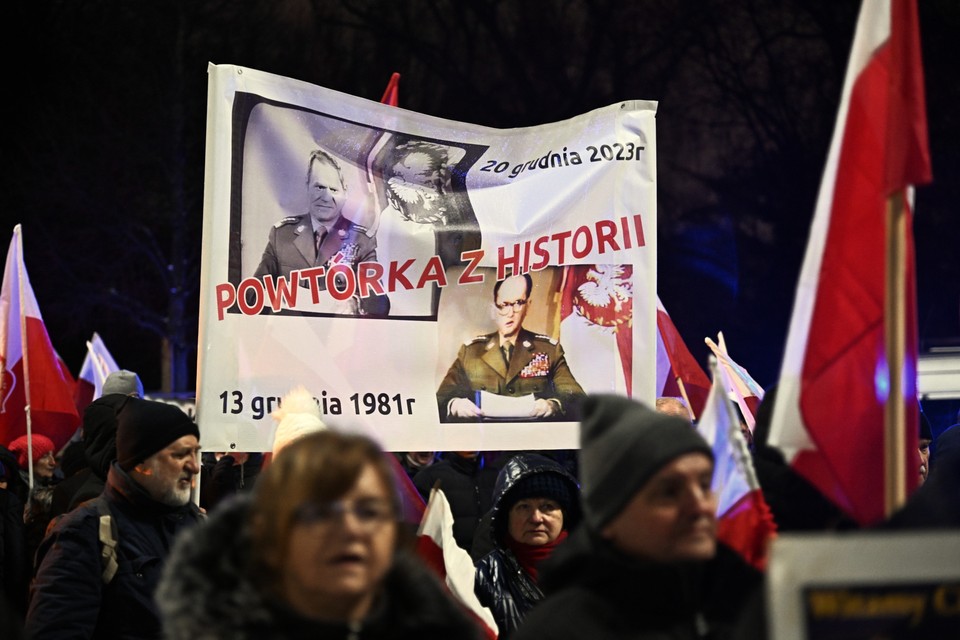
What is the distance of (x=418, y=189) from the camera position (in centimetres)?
591

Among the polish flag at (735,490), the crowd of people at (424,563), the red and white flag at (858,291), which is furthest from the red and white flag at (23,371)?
the red and white flag at (858,291)

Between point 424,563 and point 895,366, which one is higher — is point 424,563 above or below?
below

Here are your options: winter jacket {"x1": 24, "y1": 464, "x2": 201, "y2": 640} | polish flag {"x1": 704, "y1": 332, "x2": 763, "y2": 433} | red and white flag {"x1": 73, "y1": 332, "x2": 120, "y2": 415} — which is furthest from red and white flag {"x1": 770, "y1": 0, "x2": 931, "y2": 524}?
red and white flag {"x1": 73, "y1": 332, "x2": 120, "y2": 415}

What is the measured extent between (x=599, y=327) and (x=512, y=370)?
46 cm

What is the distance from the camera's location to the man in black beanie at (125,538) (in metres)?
4.21

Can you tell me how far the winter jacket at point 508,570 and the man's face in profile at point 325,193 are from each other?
156 cm

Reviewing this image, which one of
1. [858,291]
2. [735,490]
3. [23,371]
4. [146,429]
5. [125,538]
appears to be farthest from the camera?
[23,371]

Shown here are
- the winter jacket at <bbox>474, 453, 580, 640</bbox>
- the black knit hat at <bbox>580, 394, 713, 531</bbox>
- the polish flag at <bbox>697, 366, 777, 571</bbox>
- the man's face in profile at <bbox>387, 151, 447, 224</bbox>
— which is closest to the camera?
the black knit hat at <bbox>580, 394, 713, 531</bbox>

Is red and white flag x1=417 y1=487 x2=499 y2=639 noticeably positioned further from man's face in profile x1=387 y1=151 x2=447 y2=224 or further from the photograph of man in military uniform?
man's face in profile x1=387 y1=151 x2=447 y2=224

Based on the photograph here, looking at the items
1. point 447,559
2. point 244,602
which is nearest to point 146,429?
point 447,559

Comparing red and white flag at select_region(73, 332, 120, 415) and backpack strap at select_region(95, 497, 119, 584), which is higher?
red and white flag at select_region(73, 332, 120, 415)

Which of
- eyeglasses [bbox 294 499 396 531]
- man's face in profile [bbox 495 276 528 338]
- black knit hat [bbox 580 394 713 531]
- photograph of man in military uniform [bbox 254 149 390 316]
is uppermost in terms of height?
photograph of man in military uniform [bbox 254 149 390 316]

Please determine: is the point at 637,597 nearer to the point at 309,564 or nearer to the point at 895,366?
the point at 309,564

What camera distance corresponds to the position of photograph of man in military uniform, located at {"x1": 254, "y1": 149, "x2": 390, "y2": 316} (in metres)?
5.60
